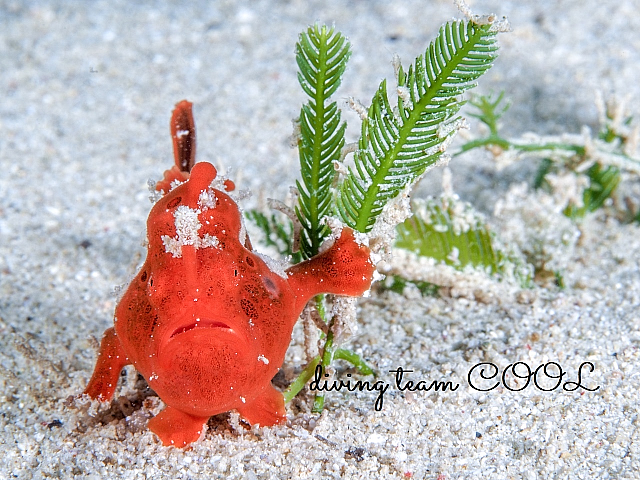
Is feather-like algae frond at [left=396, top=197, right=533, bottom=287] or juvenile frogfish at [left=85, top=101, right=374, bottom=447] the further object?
feather-like algae frond at [left=396, top=197, right=533, bottom=287]

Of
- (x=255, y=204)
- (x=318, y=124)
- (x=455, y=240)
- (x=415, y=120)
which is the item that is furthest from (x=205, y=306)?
(x=255, y=204)

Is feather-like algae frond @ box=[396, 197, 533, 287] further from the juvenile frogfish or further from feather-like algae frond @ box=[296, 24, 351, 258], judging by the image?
the juvenile frogfish

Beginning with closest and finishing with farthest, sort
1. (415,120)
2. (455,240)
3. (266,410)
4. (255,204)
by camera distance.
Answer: (415,120) → (266,410) → (455,240) → (255,204)

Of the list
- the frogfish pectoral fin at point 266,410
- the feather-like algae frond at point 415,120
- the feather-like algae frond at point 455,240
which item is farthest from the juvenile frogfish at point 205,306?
the feather-like algae frond at point 455,240

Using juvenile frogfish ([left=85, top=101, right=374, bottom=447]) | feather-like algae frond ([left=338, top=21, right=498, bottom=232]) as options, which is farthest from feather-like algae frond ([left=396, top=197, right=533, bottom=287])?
juvenile frogfish ([left=85, top=101, right=374, bottom=447])

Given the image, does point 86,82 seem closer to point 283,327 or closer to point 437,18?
point 437,18

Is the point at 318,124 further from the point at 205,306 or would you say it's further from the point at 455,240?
the point at 455,240
